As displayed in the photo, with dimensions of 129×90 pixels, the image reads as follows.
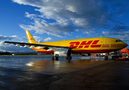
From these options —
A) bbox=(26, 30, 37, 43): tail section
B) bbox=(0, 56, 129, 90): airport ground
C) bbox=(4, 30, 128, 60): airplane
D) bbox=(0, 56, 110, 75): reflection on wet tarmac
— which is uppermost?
bbox=(26, 30, 37, 43): tail section

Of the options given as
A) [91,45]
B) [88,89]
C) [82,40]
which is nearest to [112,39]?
[91,45]

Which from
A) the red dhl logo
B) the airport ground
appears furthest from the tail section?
the airport ground

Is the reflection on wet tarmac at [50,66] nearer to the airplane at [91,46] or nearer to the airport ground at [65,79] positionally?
the airport ground at [65,79]

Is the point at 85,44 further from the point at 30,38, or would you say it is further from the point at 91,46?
the point at 30,38

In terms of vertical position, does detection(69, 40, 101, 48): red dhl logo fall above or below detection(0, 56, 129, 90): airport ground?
above

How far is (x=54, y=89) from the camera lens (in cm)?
411

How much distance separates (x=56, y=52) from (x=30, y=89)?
58.1 ft

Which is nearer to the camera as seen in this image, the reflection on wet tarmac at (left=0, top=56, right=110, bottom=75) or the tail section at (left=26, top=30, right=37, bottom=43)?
the reflection on wet tarmac at (left=0, top=56, right=110, bottom=75)

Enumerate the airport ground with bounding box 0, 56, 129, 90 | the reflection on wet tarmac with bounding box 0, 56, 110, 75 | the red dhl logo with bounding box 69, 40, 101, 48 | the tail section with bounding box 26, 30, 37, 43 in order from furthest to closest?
the tail section with bounding box 26, 30, 37, 43 < the red dhl logo with bounding box 69, 40, 101, 48 < the reflection on wet tarmac with bounding box 0, 56, 110, 75 < the airport ground with bounding box 0, 56, 129, 90

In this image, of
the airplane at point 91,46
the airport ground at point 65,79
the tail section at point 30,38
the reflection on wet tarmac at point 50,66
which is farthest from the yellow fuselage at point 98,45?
the tail section at point 30,38

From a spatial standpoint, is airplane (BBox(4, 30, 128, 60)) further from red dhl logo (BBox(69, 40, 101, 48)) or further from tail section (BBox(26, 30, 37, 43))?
tail section (BBox(26, 30, 37, 43))

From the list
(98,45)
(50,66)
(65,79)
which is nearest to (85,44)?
(98,45)

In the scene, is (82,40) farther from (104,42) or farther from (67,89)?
(67,89)

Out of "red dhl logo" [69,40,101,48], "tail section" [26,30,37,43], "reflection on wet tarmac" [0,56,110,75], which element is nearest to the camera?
"reflection on wet tarmac" [0,56,110,75]
